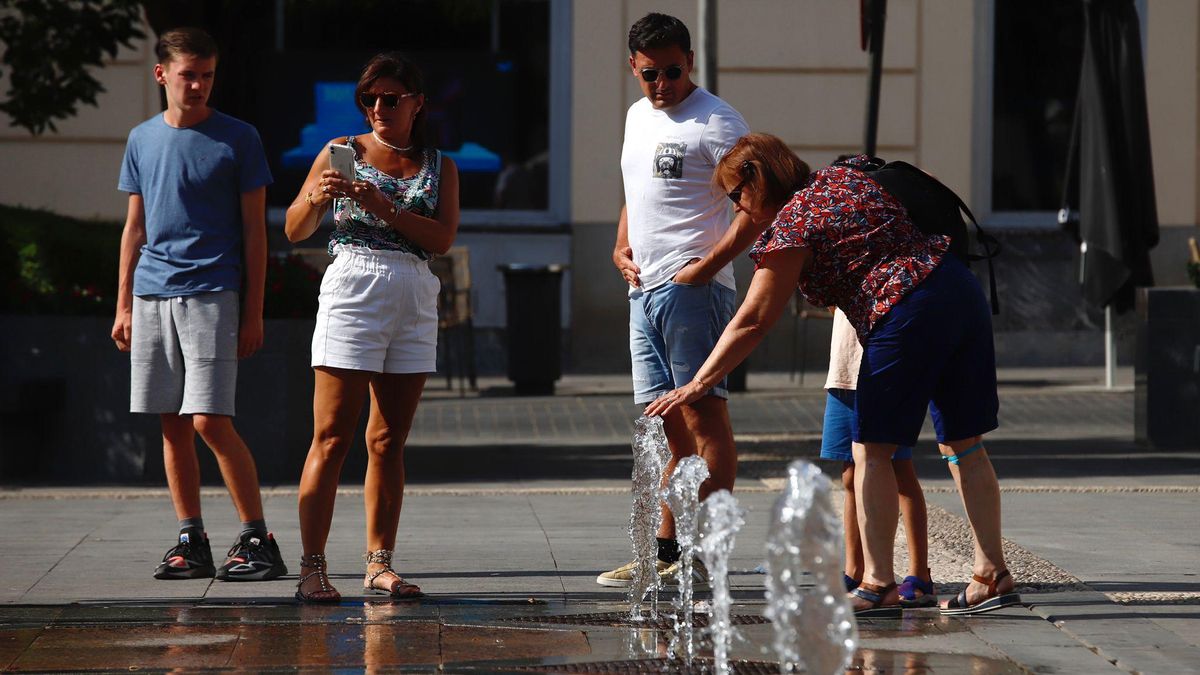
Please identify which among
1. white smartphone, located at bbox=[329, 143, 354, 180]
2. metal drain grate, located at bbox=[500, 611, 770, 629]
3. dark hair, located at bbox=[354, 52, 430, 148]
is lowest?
metal drain grate, located at bbox=[500, 611, 770, 629]

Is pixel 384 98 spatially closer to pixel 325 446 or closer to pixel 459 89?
pixel 325 446

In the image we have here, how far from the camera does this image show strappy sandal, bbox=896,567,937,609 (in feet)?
18.4

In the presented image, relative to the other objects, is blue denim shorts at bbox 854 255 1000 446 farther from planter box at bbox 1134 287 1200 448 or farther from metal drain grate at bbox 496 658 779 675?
planter box at bbox 1134 287 1200 448

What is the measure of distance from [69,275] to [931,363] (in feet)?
17.2

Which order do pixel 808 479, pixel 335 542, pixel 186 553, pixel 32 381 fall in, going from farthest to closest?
pixel 32 381
pixel 335 542
pixel 186 553
pixel 808 479

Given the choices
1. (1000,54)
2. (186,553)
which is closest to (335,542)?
(186,553)

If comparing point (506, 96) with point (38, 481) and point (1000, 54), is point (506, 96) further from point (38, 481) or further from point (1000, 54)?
point (38, 481)

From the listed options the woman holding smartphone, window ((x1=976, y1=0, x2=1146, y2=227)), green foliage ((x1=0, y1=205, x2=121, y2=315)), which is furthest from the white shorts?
window ((x1=976, y1=0, x2=1146, y2=227))

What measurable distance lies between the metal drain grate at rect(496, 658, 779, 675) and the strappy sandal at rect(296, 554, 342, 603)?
1108 mm

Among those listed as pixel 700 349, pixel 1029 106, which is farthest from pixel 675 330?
pixel 1029 106

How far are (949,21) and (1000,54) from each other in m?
0.66

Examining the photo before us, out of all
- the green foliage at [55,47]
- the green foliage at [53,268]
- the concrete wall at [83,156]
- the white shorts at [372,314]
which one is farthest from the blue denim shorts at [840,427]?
the concrete wall at [83,156]

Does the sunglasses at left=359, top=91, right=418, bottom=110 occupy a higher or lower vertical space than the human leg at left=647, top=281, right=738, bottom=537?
higher

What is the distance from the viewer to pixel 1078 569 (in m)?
6.27
